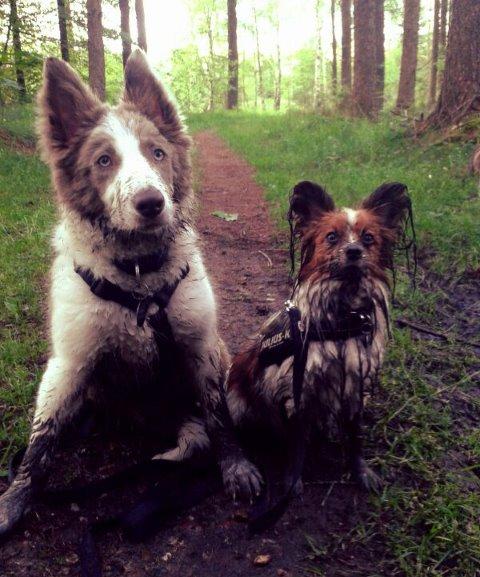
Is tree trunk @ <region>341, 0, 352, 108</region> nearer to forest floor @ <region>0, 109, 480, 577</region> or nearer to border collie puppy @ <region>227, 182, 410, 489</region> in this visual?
forest floor @ <region>0, 109, 480, 577</region>

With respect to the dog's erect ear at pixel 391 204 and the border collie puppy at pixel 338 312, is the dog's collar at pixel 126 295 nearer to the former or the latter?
the border collie puppy at pixel 338 312

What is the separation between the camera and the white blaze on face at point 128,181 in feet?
8.14

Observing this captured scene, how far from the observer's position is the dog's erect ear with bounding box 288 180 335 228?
103 inches

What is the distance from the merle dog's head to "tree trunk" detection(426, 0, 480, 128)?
279 inches

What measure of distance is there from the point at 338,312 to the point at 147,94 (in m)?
1.80

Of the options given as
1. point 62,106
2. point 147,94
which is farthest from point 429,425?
point 62,106

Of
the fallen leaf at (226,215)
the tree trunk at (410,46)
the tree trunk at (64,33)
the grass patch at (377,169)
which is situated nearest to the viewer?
the grass patch at (377,169)

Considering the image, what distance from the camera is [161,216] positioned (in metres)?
2.51

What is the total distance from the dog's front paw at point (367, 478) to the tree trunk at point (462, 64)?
7453mm

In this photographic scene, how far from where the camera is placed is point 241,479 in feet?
8.98

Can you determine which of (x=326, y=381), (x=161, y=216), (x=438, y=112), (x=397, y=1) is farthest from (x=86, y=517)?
(x=397, y=1)

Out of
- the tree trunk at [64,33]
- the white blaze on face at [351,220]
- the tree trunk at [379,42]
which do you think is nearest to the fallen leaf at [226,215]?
the white blaze on face at [351,220]

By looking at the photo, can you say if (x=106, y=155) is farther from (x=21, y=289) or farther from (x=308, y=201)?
(x=21, y=289)

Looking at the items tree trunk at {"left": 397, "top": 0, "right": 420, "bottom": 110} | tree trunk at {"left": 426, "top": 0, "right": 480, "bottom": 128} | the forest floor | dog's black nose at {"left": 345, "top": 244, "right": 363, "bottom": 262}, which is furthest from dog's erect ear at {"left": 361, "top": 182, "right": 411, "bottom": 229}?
tree trunk at {"left": 397, "top": 0, "right": 420, "bottom": 110}
